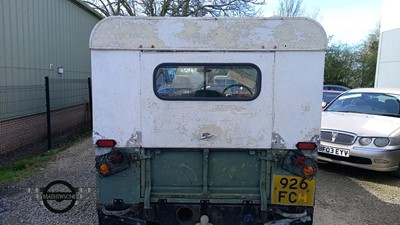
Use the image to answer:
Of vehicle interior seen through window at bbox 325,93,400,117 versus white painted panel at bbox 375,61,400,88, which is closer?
vehicle interior seen through window at bbox 325,93,400,117

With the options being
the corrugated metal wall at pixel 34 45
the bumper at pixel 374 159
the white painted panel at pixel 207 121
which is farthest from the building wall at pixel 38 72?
the bumper at pixel 374 159

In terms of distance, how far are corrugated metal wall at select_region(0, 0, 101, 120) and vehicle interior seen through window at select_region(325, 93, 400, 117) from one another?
7.31 meters

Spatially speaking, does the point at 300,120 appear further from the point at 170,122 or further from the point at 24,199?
the point at 24,199

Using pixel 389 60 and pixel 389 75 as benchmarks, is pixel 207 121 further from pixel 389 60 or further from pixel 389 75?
pixel 389 60

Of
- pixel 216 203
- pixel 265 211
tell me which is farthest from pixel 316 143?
pixel 216 203

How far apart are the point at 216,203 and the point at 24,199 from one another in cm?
319

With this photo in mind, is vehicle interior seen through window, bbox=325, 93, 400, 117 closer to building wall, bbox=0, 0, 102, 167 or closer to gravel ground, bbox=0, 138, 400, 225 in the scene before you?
gravel ground, bbox=0, 138, 400, 225

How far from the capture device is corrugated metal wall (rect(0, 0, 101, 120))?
23.5ft

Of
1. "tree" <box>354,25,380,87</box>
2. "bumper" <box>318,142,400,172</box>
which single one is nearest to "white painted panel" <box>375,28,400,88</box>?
"bumper" <box>318,142,400,172</box>

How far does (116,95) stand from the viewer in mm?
2859

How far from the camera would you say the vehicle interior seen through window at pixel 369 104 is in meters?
6.47

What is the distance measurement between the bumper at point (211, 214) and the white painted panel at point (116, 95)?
0.65 metres

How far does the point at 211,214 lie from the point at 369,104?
532cm

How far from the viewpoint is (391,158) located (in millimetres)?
5500
